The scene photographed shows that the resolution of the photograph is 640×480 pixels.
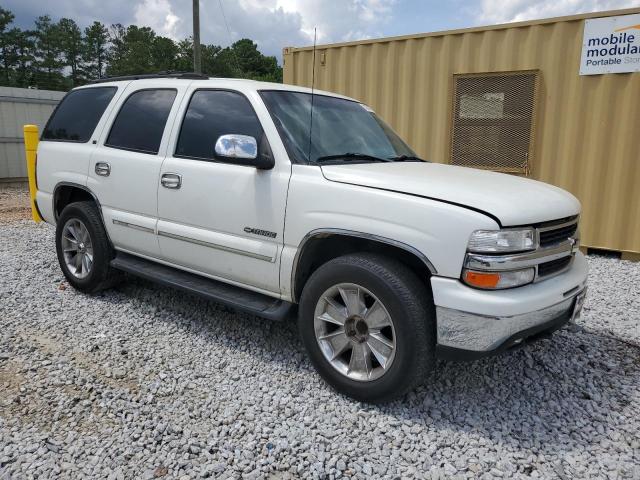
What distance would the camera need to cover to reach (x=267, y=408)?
2975mm

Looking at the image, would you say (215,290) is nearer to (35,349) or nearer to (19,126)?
(35,349)

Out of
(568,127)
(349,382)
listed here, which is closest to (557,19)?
(568,127)

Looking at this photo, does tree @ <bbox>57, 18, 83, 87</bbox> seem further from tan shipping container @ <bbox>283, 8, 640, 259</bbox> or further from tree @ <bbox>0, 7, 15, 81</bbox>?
tan shipping container @ <bbox>283, 8, 640, 259</bbox>

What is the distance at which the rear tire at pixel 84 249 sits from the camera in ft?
14.8

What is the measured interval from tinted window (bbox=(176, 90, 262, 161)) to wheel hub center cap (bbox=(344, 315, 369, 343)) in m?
1.37

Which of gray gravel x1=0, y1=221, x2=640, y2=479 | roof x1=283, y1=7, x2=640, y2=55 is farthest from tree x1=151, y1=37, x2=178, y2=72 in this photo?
gray gravel x1=0, y1=221, x2=640, y2=479

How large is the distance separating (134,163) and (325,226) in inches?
77.4

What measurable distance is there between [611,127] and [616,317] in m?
2.85

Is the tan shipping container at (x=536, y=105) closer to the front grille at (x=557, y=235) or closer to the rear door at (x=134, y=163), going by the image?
the front grille at (x=557, y=235)

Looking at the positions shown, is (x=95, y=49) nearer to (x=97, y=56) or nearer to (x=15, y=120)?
(x=97, y=56)

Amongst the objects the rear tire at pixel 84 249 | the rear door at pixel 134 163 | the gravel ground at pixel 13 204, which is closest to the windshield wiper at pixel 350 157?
the rear door at pixel 134 163

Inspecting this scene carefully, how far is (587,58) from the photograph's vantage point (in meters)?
6.15

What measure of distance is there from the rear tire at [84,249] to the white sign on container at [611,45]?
584 centimetres

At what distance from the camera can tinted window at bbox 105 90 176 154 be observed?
4.06 m
